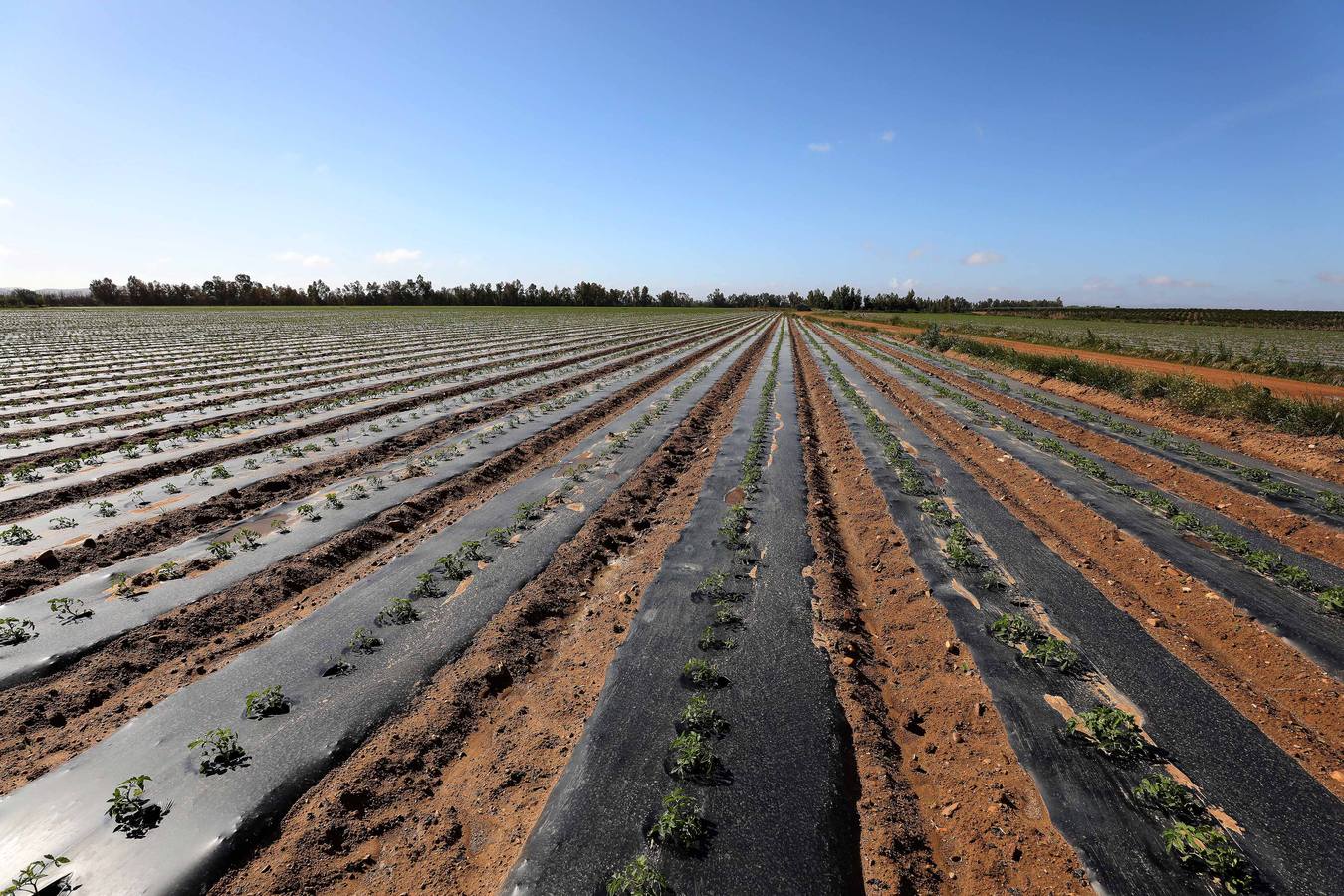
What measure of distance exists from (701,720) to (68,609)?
717 cm

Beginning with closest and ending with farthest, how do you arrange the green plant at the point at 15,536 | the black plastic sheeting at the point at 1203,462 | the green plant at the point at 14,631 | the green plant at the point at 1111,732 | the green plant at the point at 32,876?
the green plant at the point at 32,876 < the green plant at the point at 1111,732 < the green plant at the point at 14,631 < the green plant at the point at 15,536 < the black plastic sheeting at the point at 1203,462

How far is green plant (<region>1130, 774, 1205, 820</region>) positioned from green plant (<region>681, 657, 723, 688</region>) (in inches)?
127

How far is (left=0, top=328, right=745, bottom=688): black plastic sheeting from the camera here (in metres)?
5.21

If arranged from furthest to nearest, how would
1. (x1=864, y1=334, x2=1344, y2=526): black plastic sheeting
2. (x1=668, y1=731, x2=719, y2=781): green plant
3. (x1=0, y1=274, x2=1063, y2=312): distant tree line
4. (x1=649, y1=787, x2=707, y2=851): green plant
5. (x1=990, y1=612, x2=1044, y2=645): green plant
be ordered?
(x1=0, y1=274, x2=1063, y2=312): distant tree line, (x1=864, y1=334, x2=1344, y2=526): black plastic sheeting, (x1=990, y1=612, x2=1044, y2=645): green plant, (x1=668, y1=731, x2=719, y2=781): green plant, (x1=649, y1=787, x2=707, y2=851): green plant

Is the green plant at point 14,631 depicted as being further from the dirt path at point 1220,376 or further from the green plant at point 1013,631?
the dirt path at point 1220,376

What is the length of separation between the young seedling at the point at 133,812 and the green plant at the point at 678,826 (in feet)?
11.3

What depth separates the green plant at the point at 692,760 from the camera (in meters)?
3.95

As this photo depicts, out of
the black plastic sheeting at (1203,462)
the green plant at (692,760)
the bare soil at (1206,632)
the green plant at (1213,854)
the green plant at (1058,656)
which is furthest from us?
the black plastic sheeting at (1203,462)

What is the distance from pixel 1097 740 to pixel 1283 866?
3.49ft

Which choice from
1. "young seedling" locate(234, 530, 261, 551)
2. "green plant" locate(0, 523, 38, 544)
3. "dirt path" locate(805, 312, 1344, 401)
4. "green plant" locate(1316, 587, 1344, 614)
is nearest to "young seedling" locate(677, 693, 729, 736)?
"young seedling" locate(234, 530, 261, 551)

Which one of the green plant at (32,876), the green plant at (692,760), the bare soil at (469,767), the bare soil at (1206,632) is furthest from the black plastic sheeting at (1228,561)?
the green plant at (32,876)

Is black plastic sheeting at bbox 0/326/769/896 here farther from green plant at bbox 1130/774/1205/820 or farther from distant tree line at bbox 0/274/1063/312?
distant tree line at bbox 0/274/1063/312

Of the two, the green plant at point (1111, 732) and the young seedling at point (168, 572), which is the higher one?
the young seedling at point (168, 572)

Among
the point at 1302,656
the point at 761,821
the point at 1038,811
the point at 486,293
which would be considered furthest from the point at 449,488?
the point at 486,293
